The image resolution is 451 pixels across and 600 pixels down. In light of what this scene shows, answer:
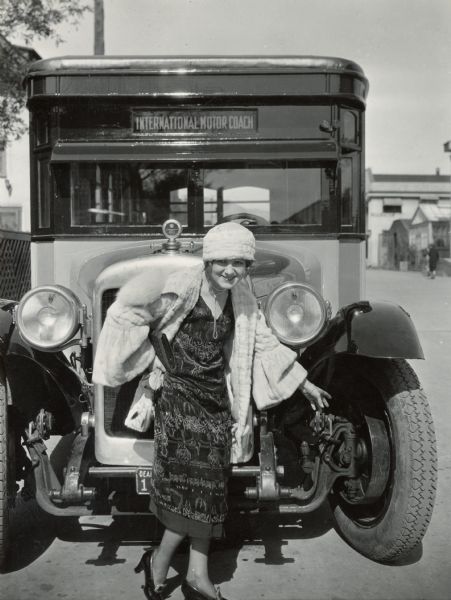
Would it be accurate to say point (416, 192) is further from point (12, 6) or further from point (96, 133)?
point (96, 133)

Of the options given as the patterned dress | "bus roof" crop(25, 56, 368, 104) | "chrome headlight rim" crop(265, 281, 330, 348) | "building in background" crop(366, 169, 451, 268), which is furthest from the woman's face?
"building in background" crop(366, 169, 451, 268)

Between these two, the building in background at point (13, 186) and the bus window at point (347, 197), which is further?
the building in background at point (13, 186)

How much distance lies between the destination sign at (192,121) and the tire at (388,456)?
1.49 m

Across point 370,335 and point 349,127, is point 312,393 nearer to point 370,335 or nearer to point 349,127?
point 370,335

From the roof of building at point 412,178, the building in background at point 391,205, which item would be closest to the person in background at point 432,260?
the building in background at point 391,205

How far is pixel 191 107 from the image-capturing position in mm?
4051

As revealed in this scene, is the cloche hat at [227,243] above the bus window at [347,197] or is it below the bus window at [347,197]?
below

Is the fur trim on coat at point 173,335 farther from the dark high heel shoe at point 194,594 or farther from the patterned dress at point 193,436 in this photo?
the dark high heel shoe at point 194,594

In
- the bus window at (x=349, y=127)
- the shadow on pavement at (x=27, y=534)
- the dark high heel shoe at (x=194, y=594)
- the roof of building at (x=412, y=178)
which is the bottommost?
the shadow on pavement at (x=27, y=534)

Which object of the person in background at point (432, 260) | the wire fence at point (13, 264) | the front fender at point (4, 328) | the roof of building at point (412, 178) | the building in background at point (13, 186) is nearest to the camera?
the front fender at point (4, 328)

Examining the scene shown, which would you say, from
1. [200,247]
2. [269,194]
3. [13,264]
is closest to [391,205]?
[13,264]

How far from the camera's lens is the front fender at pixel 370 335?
10.3 feet

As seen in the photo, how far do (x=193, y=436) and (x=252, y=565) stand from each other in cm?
86

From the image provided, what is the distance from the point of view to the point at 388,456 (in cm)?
331
